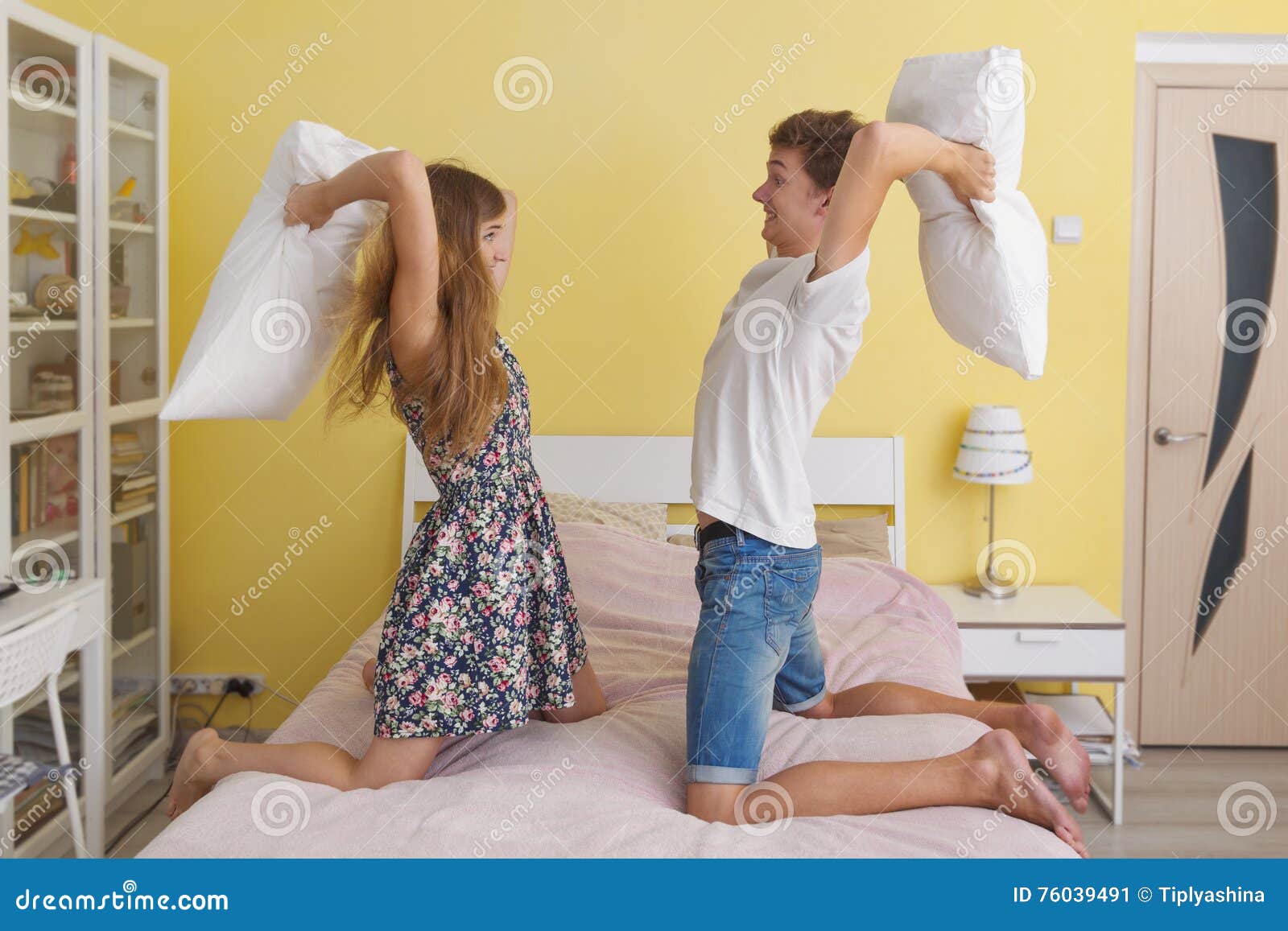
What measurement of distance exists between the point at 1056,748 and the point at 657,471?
161cm

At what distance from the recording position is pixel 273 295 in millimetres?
1695

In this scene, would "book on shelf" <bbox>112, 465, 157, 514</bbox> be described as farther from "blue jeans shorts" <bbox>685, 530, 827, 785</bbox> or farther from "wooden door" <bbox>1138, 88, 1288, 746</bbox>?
"wooden door" <bbox>1138, 88, 1288, 746</bbox>

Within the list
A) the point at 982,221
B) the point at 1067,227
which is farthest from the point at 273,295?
the point at 1067,227

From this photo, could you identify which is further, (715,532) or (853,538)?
(853,538)

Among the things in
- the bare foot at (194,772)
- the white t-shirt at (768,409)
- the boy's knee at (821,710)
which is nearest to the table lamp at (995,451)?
the boy's knee at (821,710)

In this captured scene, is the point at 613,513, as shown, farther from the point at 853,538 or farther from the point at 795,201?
the point at 795,201

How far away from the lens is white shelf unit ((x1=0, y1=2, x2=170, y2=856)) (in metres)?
2.55

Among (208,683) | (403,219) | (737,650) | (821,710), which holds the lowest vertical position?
(208,683)

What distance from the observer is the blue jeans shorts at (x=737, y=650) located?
165 centimetres

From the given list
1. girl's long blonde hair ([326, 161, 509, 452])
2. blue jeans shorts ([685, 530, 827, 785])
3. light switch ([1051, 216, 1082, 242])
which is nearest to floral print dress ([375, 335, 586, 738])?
girl's long blonde hair ([326, 161, 509, 452])

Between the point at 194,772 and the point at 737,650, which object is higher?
the point at 737,650

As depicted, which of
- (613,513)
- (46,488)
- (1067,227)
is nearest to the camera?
(46,488)

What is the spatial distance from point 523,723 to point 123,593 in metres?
1.74
